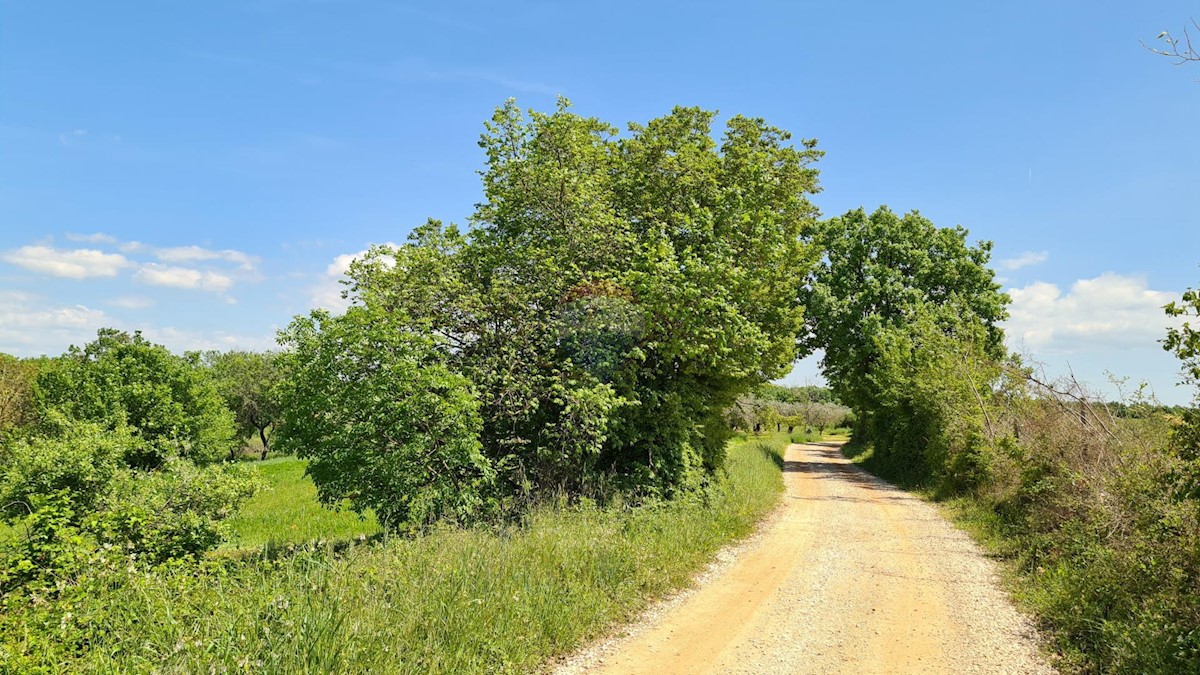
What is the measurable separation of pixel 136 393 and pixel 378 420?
928 inches

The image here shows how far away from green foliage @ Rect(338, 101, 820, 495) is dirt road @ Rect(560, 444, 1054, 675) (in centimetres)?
399

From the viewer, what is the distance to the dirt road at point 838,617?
669 centimetres

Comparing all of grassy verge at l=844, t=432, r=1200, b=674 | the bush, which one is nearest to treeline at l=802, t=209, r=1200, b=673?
grassy verge at l=844, t=432, r=1200, b=674

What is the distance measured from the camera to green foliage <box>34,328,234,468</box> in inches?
1074

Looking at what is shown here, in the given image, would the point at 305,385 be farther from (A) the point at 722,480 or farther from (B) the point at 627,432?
(A) the point at 722,480

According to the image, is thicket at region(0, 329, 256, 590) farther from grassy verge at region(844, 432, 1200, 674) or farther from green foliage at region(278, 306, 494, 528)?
grassy verge at region(844, 432, 1200, 674)

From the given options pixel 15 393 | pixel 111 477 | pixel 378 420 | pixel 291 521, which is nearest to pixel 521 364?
pixel 378 420

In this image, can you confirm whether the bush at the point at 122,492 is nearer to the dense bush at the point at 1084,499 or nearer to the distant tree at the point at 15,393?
the dense bush at the point at 1084,499

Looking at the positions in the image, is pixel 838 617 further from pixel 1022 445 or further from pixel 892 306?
pixel 892 306

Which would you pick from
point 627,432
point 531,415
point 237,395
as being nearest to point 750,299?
point 627,432

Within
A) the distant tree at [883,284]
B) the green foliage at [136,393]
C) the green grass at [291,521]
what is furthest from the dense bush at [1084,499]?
the green foliage at [136,393]

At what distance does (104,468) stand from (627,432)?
11647 millimetres

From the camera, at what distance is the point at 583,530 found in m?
9.67

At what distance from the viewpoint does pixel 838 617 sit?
814cm
